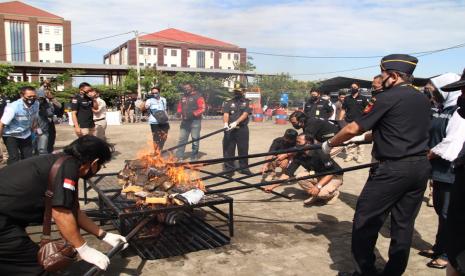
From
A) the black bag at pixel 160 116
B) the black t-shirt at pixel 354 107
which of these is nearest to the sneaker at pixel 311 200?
the black t-shirt at pixel 354 107

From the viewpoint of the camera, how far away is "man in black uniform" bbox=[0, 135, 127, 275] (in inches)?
101

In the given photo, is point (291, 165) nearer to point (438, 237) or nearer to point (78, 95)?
point (438, 237)

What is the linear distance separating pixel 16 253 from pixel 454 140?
3.80 metres

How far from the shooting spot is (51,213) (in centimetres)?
271

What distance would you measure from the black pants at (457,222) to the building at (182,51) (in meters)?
66.6

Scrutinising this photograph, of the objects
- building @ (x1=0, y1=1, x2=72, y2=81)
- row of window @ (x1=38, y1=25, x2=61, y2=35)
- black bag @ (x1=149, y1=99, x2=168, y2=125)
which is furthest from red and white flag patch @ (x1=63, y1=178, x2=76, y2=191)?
row of window @ (x1=38, y1=25, x2=61, y2=35)

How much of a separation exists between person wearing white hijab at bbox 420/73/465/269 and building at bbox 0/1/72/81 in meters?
71.6

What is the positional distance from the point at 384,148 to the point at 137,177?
9.21 feet

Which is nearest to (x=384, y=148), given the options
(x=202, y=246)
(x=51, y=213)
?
(x=202, y=246)

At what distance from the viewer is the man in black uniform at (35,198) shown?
8.40ft

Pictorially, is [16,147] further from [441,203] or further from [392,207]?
[441,203]

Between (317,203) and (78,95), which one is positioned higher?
(78,95)

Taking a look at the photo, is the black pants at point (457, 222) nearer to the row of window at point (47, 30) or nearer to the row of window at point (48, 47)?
the row of window at point (48, 47)

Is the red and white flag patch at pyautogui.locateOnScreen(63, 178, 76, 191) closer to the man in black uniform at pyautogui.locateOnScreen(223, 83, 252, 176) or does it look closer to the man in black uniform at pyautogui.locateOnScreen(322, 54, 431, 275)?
the man in black uniform at pyautogui.locateOnScreen(322, 54, 431, 275)
